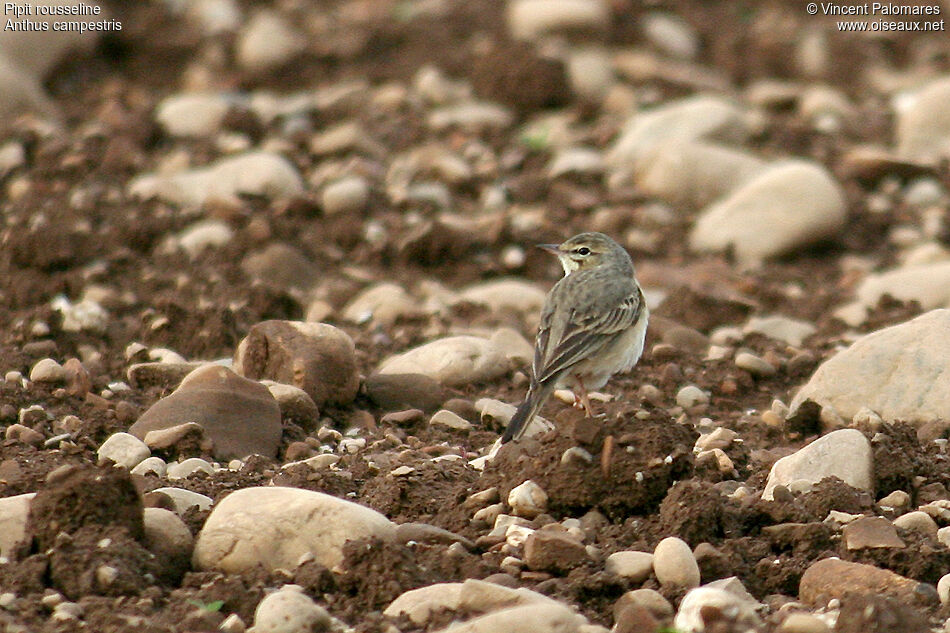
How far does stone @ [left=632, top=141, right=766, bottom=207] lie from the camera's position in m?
11.6

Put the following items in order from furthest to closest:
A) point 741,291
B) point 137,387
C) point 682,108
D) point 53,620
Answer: point 682,108 < point 741,291 < point 137,387 < point 53,620

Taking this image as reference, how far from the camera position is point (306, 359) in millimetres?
7246

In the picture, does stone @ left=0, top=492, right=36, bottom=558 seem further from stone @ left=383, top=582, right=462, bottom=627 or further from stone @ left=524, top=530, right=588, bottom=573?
stone @ left=524, top=530, right=588, bottom=573

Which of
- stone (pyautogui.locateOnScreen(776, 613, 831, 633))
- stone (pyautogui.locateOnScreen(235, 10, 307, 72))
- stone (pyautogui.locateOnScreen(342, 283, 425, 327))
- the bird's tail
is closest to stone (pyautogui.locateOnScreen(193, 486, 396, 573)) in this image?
the bird's tail

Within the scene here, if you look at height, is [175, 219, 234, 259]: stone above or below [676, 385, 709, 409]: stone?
above

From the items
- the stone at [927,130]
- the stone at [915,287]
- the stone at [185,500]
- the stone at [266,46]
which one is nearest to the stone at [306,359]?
the stone at [185,500]

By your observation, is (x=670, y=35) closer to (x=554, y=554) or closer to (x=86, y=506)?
(x=554, y=554)

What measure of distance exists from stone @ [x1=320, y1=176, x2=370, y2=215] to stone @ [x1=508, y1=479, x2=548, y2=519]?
5.35 meters

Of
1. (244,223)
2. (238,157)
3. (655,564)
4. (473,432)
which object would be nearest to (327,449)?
(473,432)

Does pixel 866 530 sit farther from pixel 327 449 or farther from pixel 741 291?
pixel 741 291

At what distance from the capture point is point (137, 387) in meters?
7.50

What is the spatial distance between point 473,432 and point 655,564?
6.72 feet

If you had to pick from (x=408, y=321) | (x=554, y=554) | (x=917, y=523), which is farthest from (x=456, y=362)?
(x=917, y=523)

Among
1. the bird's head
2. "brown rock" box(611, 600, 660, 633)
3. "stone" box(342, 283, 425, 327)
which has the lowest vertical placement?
"stone" box(342, 283, 425, 327)
